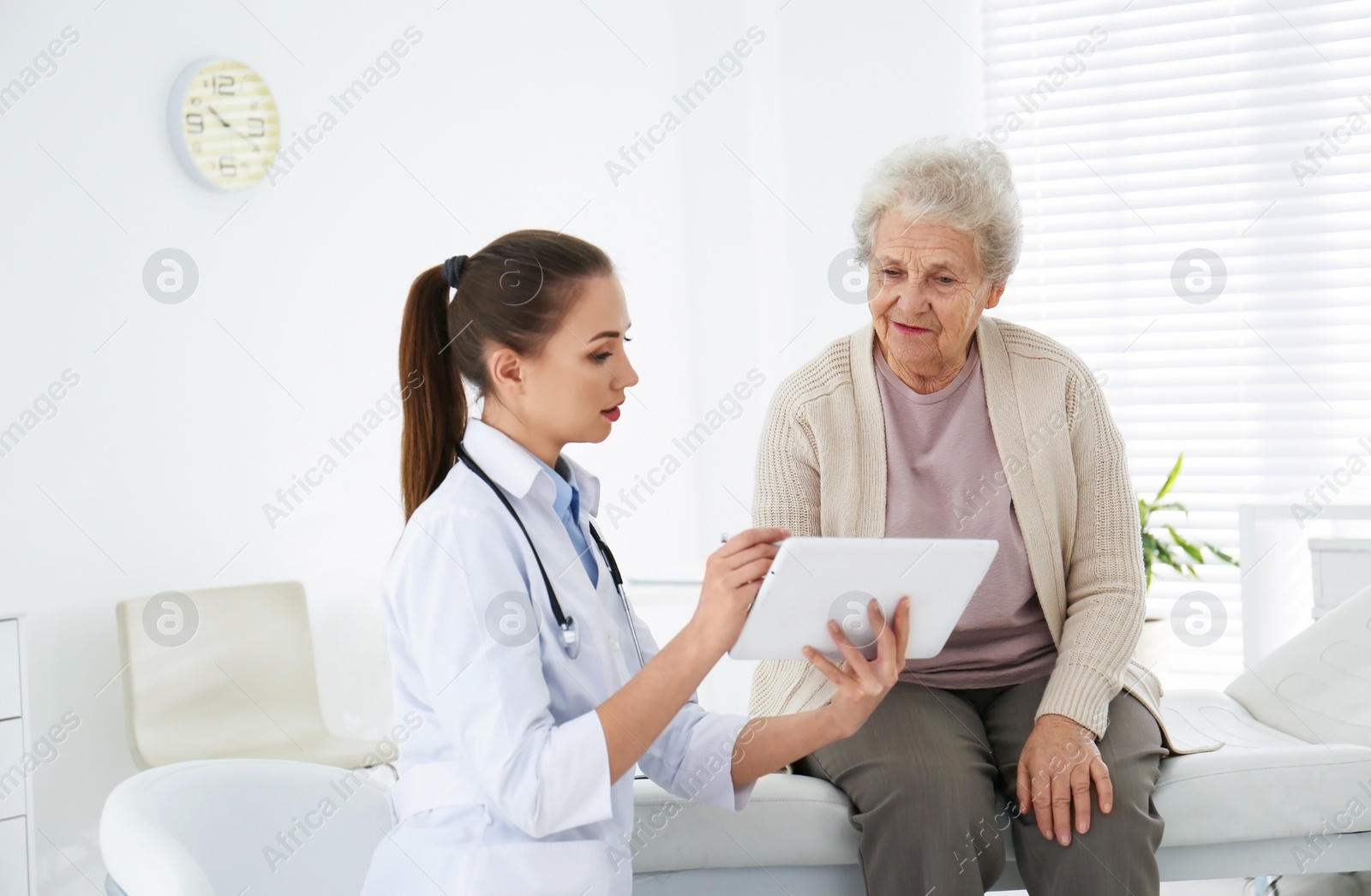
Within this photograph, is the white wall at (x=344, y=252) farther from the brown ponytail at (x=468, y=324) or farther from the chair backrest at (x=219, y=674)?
the brown ponytail at (x=468, y=324)

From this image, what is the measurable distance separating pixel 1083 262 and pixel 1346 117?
0.87 m

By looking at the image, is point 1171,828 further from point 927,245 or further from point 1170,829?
point 927,245

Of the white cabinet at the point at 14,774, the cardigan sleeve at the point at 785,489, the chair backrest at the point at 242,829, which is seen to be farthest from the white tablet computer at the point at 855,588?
the white cabinet at the point at 14,774

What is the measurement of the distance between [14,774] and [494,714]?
4.84 feet

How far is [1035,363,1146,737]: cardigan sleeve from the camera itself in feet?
4.70

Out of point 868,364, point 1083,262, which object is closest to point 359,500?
point 868,364

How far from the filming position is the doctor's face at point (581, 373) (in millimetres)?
1204

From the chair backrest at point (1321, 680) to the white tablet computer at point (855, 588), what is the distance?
0.87 metres

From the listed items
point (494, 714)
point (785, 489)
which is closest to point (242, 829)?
point (494, 714)

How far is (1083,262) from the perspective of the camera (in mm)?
3717

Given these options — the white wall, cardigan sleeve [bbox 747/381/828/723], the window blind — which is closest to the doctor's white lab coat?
cardigan sleeve [bbox 747/381/828/723]

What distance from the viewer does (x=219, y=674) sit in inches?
101

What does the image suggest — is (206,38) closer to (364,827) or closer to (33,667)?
(33,667)

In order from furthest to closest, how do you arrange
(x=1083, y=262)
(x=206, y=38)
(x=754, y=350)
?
(x=754, y=350) → (x=1083, y=262) → (x=206, y=38)
